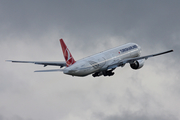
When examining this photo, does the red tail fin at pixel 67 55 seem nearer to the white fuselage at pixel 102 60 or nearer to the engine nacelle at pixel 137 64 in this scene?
the white fuselage at pixel 102 60

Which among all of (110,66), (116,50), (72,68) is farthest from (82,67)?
(116,50)

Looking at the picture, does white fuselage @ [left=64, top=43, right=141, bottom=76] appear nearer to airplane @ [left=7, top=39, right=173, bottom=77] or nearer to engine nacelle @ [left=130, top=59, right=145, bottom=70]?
airplane @ [left=7, top=39, right=173, bottom=77]

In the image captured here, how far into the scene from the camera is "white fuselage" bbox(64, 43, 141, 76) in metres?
65.3

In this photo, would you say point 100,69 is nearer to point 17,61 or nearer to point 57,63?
point 57,63

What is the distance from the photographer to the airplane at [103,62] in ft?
214

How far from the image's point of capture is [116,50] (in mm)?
77188

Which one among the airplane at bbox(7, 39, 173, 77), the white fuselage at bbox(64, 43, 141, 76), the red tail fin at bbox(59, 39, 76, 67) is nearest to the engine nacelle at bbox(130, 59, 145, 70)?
the airplane at bbox(7, 39, 173, 77)

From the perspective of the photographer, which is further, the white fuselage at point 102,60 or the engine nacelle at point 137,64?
the engine nacelle at point 137,64

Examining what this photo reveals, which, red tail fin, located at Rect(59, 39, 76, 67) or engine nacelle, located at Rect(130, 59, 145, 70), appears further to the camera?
engine nacelle, located at Rect(130, 59, 145, 70)

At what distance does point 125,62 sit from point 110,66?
290 cm

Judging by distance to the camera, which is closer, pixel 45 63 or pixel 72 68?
pixel 72 68

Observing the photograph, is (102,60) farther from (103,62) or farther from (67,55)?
(67,55)

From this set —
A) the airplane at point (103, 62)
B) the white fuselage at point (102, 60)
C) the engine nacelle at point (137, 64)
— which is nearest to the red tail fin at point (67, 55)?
the airplane at point (103, 62)

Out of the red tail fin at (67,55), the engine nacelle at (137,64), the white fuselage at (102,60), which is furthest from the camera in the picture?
the engine nacelle at (137,64)
